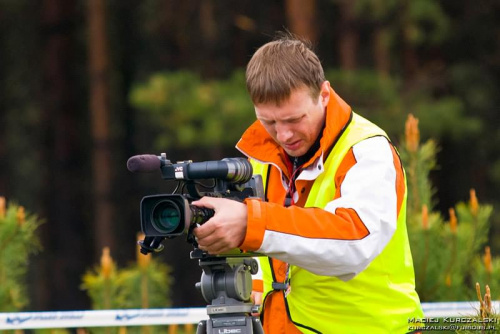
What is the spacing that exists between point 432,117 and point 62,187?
6.99 meters

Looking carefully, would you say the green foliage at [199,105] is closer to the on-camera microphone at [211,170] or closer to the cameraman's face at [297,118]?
the cameraman's face at [297,118]

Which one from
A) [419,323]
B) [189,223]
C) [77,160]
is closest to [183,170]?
[189,223]

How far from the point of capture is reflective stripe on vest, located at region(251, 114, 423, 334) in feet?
10.1

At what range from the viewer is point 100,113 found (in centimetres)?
1800

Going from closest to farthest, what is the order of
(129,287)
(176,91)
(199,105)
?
(129,287) → (199,105) → (176,91)

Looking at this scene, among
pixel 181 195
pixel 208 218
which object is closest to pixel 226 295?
A: pixel 208 218

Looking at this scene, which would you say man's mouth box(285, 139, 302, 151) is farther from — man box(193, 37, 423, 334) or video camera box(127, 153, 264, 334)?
video camera box(127, 153, 264, 334)

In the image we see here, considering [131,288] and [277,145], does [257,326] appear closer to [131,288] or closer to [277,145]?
[277,145]

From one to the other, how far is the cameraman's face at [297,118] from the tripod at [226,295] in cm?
40

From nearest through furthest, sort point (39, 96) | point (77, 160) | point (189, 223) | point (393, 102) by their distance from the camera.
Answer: point (189, 223), point (393, 102), point (77, 160), point (39, 96)

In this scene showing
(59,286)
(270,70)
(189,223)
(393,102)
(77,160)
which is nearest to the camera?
(189,223)

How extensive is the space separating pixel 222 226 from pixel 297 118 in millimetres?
515

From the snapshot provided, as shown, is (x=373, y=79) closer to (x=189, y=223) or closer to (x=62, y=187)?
(x=62, y=187)

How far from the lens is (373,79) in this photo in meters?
13.3
